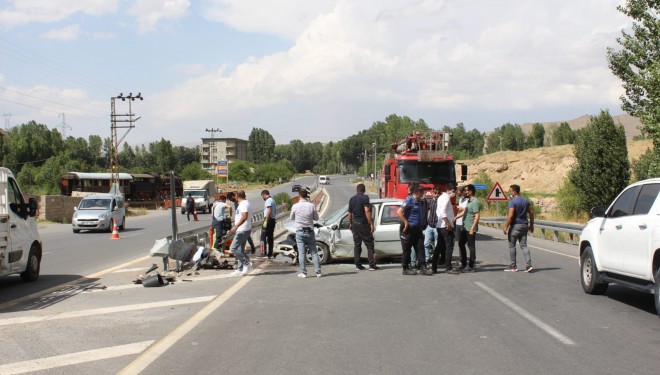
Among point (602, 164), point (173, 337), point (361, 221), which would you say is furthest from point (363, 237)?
point (602, 164)

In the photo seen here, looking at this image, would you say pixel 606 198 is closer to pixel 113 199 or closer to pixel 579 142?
pixel 579 142

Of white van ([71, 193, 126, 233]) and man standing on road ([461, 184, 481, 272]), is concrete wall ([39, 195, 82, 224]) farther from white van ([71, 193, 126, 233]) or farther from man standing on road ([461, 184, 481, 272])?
man standing on road ([461, 184, 481, 272])

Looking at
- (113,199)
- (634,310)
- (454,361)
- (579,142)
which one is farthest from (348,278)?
(579,142)

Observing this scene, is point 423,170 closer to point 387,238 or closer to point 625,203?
point 387,238

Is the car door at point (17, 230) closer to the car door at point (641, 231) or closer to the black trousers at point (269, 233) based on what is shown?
the black trousers at point (269, 233)

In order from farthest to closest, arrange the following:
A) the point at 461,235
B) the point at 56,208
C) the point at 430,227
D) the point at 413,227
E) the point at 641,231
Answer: the point at 56,208, the point at 461,235, the point at 430,227, the point at 413,227, the point at 641,231

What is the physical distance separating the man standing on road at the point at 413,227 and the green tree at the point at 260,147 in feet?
587

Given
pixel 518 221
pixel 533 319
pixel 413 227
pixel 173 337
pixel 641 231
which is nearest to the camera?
pixel 173 337

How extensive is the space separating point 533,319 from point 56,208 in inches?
1425

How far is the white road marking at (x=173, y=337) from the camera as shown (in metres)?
6.04

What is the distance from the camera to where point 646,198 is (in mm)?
8836

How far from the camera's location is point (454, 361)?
6090mm

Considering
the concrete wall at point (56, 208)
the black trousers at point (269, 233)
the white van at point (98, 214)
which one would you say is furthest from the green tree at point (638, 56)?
the concrete wall at point (56, 208)

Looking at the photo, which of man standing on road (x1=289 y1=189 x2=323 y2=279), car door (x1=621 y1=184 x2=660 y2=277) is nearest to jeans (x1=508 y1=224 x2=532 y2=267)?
car door (x1=621 y1=184 x2=660 y2=277)
